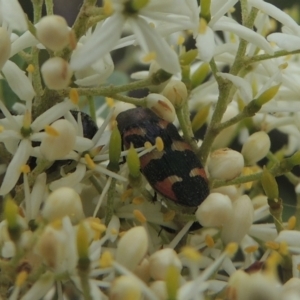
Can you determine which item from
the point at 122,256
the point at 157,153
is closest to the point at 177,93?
the point at 157,153

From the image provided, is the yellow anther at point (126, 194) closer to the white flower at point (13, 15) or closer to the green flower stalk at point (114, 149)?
the green flower stalk at point (114, 149)

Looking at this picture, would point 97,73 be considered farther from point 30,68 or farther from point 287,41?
point 287,41

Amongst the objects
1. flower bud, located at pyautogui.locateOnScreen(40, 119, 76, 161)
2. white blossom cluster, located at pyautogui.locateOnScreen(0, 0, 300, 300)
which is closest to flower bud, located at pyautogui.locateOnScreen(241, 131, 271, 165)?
white blossom cluster, located at pyautogui.locateOnScreen(0, 0, 300, 300)

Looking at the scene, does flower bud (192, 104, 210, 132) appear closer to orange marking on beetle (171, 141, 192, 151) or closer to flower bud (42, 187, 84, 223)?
orange marking on beetle (171, 141, 192, 151)

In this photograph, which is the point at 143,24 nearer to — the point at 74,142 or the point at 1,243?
the point at 74,142

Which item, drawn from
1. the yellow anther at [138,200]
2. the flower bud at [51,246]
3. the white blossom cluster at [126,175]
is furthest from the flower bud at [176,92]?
the flower bud at [51,246]
